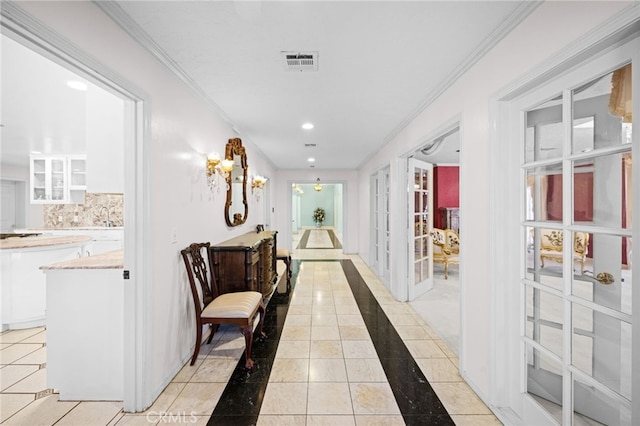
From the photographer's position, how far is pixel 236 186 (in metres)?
4.13

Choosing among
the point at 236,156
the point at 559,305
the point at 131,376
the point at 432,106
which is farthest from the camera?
the point at 236,156

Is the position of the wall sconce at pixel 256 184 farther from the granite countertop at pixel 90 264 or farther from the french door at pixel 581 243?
the french door at pixel 581 243

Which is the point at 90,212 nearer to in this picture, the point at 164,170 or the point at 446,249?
the point at 164,170

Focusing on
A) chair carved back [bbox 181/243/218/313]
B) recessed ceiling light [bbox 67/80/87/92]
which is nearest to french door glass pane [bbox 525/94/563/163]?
chair carved back [bbox 181/243/218/313]

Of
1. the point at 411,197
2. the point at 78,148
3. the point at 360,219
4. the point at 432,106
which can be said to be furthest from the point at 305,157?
the point at 78,148

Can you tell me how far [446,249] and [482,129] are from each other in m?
3.92

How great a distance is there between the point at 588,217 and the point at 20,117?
19.2ft


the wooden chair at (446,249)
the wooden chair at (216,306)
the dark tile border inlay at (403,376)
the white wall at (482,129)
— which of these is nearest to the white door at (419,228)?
the dark tile border inlay at (403,376)

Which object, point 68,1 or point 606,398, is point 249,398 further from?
point 68,1

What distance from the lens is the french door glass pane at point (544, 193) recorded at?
1.54 m

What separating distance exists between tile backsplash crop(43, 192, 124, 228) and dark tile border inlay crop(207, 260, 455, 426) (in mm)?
4712

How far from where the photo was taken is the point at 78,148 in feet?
17.9

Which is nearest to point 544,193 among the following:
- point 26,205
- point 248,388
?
point 248,388

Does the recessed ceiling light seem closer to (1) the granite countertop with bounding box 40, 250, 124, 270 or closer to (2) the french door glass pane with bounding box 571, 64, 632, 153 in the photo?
(1) the granite countertop with bounding box 40, 250, 124, 270
